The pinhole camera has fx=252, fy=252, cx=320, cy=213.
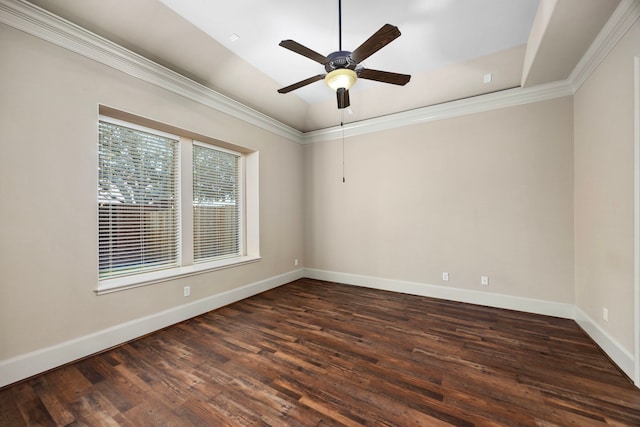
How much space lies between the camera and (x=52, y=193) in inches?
88.1

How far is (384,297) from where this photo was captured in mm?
4129

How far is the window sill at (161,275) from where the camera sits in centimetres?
261

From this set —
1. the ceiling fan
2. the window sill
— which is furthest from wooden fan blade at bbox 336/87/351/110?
the window sill

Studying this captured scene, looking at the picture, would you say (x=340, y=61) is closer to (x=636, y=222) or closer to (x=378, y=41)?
(x=378, y=41)

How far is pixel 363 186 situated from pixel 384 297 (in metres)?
2.01

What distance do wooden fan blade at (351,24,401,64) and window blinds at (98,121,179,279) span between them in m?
2.68

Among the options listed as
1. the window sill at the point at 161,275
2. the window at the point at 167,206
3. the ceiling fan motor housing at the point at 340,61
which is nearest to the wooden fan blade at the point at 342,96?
the ceiling fan motor housing at the point at 340,61

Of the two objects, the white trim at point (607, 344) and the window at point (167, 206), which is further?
the window at point (167, 206)

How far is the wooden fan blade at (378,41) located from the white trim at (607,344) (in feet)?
10.4

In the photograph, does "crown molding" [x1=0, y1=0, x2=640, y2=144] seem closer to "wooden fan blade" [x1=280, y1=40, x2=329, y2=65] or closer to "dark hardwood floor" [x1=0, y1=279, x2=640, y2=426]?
"wooden fan blade" [x1=280, y1=40, x2=329, y2=65]

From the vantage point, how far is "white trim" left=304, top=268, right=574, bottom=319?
3314mm

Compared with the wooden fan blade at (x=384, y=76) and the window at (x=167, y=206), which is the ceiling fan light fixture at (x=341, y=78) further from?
the window at (x=167, y=206)

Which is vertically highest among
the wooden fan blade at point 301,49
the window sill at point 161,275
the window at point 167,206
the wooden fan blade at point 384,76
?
the wooden fan blade at point 301,49

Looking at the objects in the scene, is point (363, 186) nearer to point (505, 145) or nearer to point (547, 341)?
point (505, 145)
